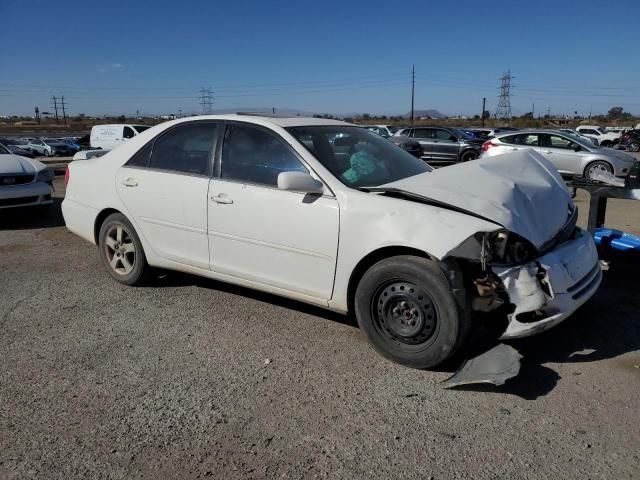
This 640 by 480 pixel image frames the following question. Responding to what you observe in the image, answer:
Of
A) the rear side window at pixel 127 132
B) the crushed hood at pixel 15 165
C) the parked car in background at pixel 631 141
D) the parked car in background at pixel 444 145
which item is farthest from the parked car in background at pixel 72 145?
the parked car in background at pixel 631 141

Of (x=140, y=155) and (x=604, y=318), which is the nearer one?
(x=604, y=318)

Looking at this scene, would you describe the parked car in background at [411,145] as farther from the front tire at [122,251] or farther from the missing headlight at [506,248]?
the missing headlight at [506,248]

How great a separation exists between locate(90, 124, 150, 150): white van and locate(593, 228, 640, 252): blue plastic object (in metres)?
24.4

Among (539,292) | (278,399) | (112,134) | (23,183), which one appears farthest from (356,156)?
(112,134)

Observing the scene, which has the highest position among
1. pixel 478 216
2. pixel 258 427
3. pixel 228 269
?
pixel 478 216

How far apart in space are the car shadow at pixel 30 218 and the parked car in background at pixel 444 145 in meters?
14.7

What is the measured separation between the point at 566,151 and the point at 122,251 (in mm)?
14898

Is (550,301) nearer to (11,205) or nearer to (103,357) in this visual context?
(103,357)

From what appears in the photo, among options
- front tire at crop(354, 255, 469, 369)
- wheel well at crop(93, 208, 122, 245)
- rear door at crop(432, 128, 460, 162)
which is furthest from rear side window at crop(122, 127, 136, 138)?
front tire at crop(354, 255, 469, 369)

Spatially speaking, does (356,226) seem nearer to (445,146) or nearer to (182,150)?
(182,150)

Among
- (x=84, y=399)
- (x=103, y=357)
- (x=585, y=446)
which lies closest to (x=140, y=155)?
(x=103, y=357)

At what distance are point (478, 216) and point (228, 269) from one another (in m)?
2.02

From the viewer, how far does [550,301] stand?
3.27m

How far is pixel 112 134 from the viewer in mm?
27078
